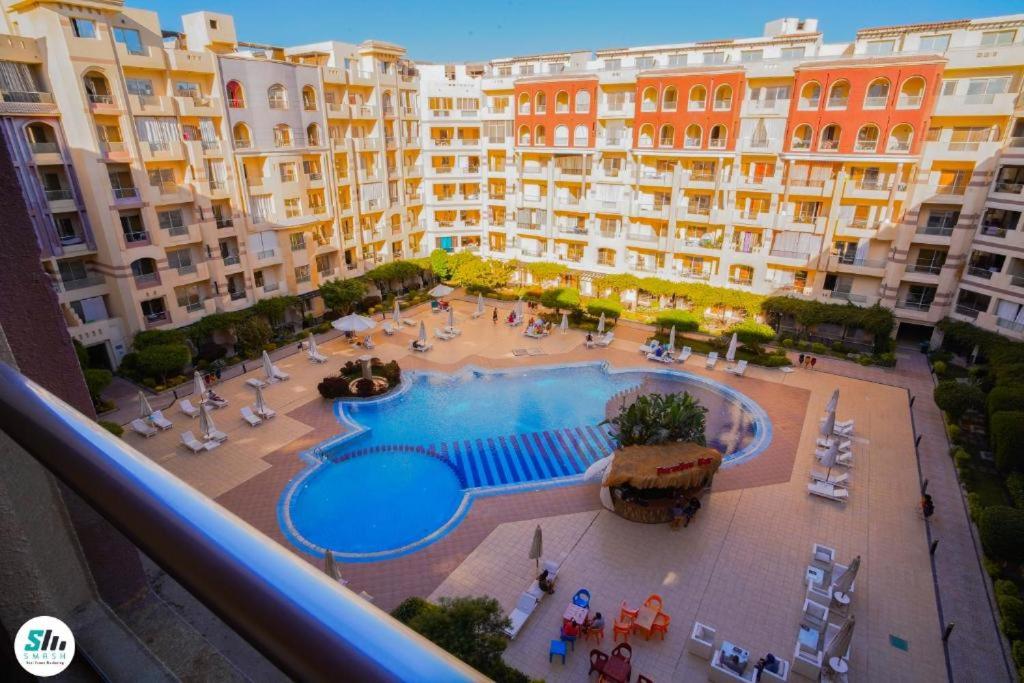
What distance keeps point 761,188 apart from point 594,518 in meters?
27.6

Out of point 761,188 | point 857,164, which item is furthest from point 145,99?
point 857,164

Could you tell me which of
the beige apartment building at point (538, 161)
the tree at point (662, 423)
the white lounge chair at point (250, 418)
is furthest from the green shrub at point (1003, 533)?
the white lounge chair at point (250, 418)

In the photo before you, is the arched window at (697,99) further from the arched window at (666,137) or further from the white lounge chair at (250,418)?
the white lounge chair at (250,418)

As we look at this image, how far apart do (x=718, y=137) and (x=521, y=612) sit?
3454 cm

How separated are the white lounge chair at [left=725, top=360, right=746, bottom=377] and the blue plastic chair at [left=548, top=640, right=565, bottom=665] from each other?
68.7 ft

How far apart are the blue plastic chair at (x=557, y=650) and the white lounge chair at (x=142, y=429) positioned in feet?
64.5

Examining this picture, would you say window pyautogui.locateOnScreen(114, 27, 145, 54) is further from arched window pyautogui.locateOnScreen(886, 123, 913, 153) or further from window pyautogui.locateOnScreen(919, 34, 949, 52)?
window pyautogui.locateOnScreen(919, 34, 949, 52)

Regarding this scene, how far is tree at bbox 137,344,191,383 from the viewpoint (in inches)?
1123

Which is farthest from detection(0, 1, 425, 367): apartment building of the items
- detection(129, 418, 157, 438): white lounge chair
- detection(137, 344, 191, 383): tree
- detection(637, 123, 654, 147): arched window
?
detection(637, 123, 654, 147): arched window

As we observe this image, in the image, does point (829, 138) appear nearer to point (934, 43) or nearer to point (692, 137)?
point (934, 43)

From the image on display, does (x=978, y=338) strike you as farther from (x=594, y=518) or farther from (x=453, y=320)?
(x=453, y=320)

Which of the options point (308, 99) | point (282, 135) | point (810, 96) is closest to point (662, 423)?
point (810, 96)

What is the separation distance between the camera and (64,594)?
271cm

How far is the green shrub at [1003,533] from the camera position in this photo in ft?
55.8
